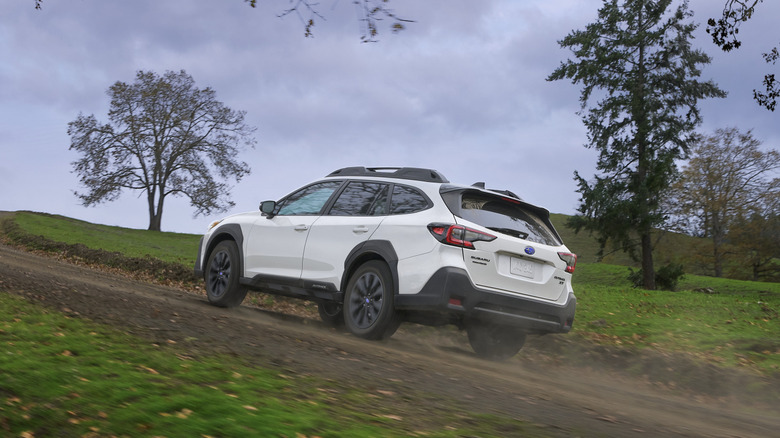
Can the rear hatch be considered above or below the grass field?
above

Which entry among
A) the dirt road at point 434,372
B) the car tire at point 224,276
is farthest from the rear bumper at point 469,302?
the car tire at point 224,276

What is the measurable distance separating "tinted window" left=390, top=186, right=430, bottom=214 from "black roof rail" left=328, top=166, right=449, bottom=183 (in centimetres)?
20

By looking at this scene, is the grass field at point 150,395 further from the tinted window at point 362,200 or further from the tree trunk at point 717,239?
the tree trunk at point 717,239

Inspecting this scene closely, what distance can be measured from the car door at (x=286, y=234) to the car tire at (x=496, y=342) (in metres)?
2.37

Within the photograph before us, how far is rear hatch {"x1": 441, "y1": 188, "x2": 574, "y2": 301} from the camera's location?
23.5ft

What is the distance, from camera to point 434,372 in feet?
20.3

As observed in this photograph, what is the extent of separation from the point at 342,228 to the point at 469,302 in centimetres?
199

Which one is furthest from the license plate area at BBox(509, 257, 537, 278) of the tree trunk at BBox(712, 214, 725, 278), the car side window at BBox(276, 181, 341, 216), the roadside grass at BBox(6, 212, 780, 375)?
the tree trunk at BBox(712, 214, 725, 278)

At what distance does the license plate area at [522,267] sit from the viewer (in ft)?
24.1

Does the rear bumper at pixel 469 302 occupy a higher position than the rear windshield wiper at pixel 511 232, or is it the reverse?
the rear windshield wiper at pixel 511 232

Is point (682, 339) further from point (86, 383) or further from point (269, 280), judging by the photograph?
point (86, 383)

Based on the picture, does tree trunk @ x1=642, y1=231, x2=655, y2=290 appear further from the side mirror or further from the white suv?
the side mirror

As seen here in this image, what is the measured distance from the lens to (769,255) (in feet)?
150

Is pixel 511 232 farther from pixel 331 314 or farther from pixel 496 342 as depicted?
pixel 331 314
